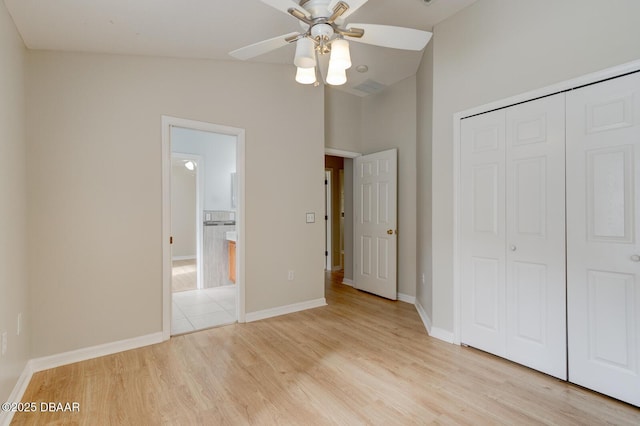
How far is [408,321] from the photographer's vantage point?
3.52 metres

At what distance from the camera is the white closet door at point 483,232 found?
8.55 feet

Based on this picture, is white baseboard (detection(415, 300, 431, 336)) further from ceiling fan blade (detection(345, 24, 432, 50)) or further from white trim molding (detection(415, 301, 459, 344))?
ceiling fan blade (detection(345, 24, 432, 50))

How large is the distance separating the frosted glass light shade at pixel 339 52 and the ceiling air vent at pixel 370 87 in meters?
2.51

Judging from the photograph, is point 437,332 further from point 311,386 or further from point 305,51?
point 305,51

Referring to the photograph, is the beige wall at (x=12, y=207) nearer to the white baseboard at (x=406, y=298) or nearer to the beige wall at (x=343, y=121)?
the beige wall at (x=343, y=121)

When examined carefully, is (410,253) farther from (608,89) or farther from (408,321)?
(608,89)

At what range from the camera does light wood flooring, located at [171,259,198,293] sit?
16.5 feet

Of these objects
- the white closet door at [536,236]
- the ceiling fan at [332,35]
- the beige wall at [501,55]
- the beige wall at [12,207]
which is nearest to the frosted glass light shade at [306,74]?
the ceiling fan at [332,35]

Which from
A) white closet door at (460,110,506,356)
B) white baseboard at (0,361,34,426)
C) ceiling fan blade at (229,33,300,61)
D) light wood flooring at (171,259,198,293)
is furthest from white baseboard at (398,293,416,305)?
white baseboard at (0,361,34,426)

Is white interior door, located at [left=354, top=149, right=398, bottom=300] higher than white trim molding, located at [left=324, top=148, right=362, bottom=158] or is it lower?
lower

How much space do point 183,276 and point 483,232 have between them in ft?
16.7

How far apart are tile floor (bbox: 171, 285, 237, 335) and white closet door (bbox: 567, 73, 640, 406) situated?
10.3 feet

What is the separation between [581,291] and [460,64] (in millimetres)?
2071

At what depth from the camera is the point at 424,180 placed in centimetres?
354
